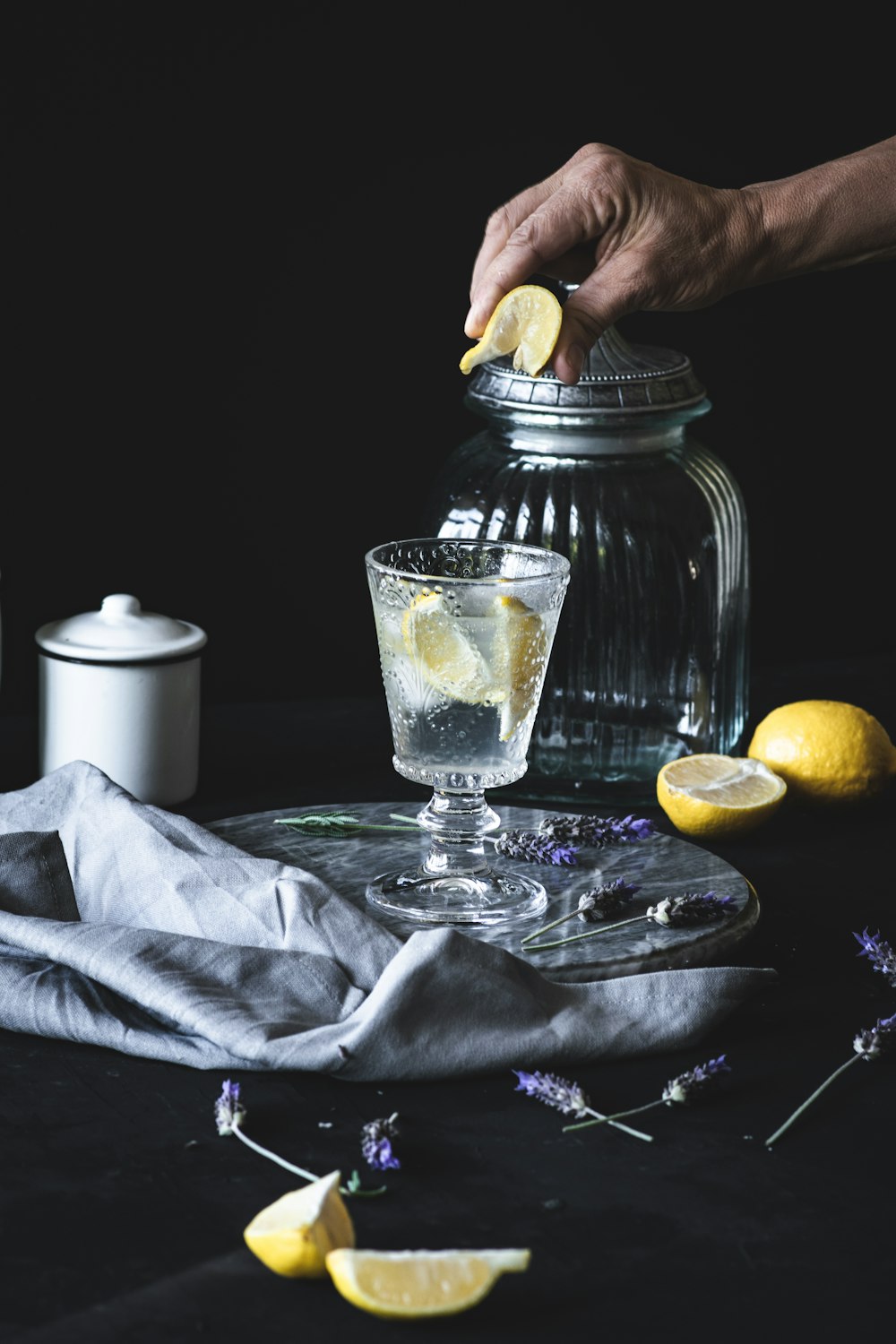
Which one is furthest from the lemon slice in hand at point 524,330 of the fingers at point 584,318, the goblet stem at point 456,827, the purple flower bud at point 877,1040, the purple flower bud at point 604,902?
the purple flower bud at point 877,1040

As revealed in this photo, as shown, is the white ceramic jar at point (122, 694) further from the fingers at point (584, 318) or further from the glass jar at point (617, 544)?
the fingers at point (584, 318)

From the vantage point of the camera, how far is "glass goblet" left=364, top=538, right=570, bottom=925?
1.69 metres

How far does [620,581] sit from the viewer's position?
2.29 metres

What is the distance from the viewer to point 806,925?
1.87 metres

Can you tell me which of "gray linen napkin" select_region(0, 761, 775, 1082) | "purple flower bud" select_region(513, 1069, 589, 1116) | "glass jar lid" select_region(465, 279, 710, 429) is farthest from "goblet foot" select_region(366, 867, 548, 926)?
"glass jar lid" select_region(465, 279, 710, 429)

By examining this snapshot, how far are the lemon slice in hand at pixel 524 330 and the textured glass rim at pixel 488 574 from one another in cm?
20

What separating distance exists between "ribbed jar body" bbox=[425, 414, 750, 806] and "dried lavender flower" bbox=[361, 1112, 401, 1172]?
0.98m

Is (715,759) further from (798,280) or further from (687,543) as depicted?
(798,280)

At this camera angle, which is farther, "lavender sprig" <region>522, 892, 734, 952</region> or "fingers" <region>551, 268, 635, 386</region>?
"fingers" <region>551, 268, 635, 386</region>

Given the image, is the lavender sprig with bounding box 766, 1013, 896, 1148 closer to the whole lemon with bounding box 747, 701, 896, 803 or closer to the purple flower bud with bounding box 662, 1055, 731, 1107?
the purple flower bud with bounding box 662, 1055, 731, 1107

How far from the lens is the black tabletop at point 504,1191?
1.13 m

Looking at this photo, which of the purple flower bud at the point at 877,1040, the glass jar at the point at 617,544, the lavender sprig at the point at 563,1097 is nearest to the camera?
the lavender sprig at the point at 563,1097

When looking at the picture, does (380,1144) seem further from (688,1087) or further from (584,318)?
(584,318)

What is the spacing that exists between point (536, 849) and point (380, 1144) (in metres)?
0.65
